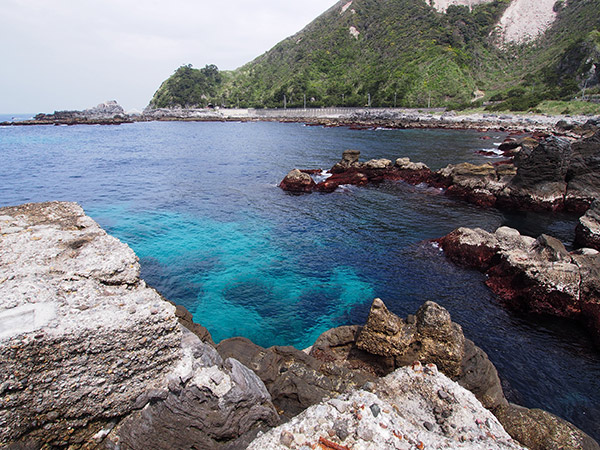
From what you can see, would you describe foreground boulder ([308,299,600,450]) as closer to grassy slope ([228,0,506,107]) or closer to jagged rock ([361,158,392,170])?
jagged rock ([361,158,392,170])

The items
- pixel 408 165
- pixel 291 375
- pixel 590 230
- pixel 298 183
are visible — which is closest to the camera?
pixel 291 375

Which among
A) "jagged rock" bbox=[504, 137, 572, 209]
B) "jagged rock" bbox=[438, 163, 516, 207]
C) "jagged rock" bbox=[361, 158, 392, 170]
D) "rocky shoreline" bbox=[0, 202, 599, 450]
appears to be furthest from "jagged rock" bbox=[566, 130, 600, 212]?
"rocky shoreline" bbox=[0, 202, 599, 450]

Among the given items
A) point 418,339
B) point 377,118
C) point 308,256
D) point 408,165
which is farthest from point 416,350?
point 377,118

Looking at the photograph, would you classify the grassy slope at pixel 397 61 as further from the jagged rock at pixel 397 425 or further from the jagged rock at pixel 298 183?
the jagged rock at pixel 397 425

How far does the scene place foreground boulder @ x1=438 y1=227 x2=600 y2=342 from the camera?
44.1 ft

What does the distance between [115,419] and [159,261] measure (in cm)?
1431

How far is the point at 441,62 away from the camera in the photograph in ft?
443

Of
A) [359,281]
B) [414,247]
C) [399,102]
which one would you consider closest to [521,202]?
[414,247]

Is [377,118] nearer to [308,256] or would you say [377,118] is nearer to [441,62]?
[441,62]

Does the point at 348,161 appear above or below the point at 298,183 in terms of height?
above

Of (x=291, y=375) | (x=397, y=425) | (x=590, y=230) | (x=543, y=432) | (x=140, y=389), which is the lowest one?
(x=590, y=230)

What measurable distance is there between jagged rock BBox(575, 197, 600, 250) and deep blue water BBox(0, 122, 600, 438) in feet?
7.06

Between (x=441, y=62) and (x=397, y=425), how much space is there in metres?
159

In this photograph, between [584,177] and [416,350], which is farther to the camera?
[584,177]
